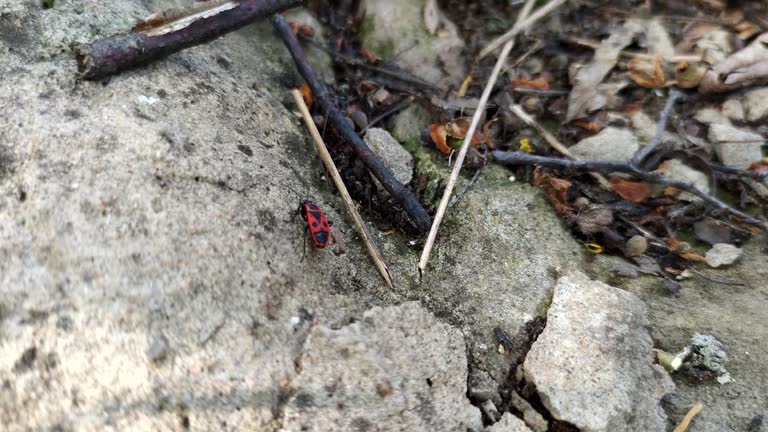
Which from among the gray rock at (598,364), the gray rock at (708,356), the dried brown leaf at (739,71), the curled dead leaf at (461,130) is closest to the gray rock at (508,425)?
the gray rock at (598,364)

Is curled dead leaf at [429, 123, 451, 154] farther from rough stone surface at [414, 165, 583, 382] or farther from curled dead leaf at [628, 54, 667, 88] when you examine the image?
curled dead leaf at [628, 54, 667, 88]

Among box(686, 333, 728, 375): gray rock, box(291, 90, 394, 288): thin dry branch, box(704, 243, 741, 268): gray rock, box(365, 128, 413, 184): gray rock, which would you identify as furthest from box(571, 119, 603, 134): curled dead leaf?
box(291, 90, 394, 288): thin dry branch

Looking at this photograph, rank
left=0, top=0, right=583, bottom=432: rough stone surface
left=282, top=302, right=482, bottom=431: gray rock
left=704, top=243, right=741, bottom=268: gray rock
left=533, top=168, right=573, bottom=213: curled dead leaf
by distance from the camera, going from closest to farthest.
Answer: left=0, top=0, right=583, bottom=432: rough stone surface → left=282, top=302, right=482, bottom=431: gray rock → left=704, top=243, right=741, bottom=268: gray rock → left=533, top=168, right=573, bottom=213: curled dead leaf

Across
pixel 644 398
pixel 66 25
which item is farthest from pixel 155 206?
pixel 644 398

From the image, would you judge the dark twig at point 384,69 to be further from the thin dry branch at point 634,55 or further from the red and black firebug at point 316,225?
the red and black firebug at point 316,225

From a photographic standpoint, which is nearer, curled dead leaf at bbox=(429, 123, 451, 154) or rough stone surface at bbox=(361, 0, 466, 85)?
curled dead leaf at bbox=(429, 123, 451, 154)

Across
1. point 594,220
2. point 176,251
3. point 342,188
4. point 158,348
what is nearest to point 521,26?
point 594,220

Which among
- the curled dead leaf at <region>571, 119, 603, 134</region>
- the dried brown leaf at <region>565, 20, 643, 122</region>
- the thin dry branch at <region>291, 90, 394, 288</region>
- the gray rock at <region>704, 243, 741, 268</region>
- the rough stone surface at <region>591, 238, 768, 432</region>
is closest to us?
the rough stone surface at <region>591, 238, 768, 432</region>
